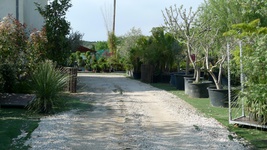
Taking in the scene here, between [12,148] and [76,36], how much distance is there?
13380 mm

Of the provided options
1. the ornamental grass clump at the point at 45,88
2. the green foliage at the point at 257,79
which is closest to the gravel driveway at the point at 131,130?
the ornamental grass clump at the point at 45,88

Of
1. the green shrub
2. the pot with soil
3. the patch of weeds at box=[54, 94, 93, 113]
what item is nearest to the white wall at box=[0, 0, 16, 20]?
the green shrub

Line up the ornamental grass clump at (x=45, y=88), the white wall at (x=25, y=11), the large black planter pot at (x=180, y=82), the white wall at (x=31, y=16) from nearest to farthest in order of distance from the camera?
the ornamental grass clump at (x=45, y=88) → the white wall at (x=25, y=11) → the large black planter pot at (x=180, y=82) → the white wall at (x=31, y=16)

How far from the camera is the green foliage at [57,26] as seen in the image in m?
14.8

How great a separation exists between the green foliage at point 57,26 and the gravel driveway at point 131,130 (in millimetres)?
5883

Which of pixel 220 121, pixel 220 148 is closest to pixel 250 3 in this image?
pixel 220 121

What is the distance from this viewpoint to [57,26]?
49.1ft

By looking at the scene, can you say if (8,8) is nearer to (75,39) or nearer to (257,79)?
(75,39)

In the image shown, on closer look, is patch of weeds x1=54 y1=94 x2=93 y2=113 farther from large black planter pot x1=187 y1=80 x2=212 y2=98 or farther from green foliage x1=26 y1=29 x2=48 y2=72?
large black planter pot x1=187 y1=80 x2=212 y2=98

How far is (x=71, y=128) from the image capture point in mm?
6973

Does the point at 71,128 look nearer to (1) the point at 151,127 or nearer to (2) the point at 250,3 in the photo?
(1) the point at 151,127

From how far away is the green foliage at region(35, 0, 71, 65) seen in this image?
48.6 ft

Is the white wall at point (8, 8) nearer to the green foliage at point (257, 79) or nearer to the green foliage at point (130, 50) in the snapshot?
the green foliage at point (130, 50)

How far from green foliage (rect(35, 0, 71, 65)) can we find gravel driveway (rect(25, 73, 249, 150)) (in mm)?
5883
